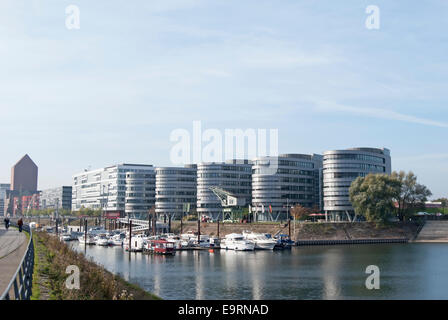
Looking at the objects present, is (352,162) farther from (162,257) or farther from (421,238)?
(162,257)

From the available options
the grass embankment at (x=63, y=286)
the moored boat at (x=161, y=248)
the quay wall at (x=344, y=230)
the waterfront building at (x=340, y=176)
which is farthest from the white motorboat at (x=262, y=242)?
the grass embankment at (x=63, y=286)

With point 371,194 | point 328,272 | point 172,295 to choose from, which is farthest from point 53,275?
point 371,194

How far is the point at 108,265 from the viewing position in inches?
3374

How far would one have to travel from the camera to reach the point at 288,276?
222ft

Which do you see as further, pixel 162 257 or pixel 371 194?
pixel 371 194

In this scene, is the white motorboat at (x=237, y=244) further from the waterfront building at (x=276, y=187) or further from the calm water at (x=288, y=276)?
the waterfront building at (x=276, y=187)

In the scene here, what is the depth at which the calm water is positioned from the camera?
53.9 meters

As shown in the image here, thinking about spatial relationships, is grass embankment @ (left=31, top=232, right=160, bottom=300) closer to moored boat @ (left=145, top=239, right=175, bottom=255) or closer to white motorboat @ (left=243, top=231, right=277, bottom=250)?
moored boat @ (left=145, top=239, right=175, bottom=255)

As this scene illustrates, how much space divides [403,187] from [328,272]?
10284cm

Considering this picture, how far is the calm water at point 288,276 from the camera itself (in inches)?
2121

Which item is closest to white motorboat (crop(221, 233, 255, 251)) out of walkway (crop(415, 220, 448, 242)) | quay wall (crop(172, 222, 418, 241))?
quay wall (crop(172, 222, 418, 241))

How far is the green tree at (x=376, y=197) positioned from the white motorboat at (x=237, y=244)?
4541cm

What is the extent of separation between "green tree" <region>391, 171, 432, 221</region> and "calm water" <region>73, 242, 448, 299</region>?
2586 inches
